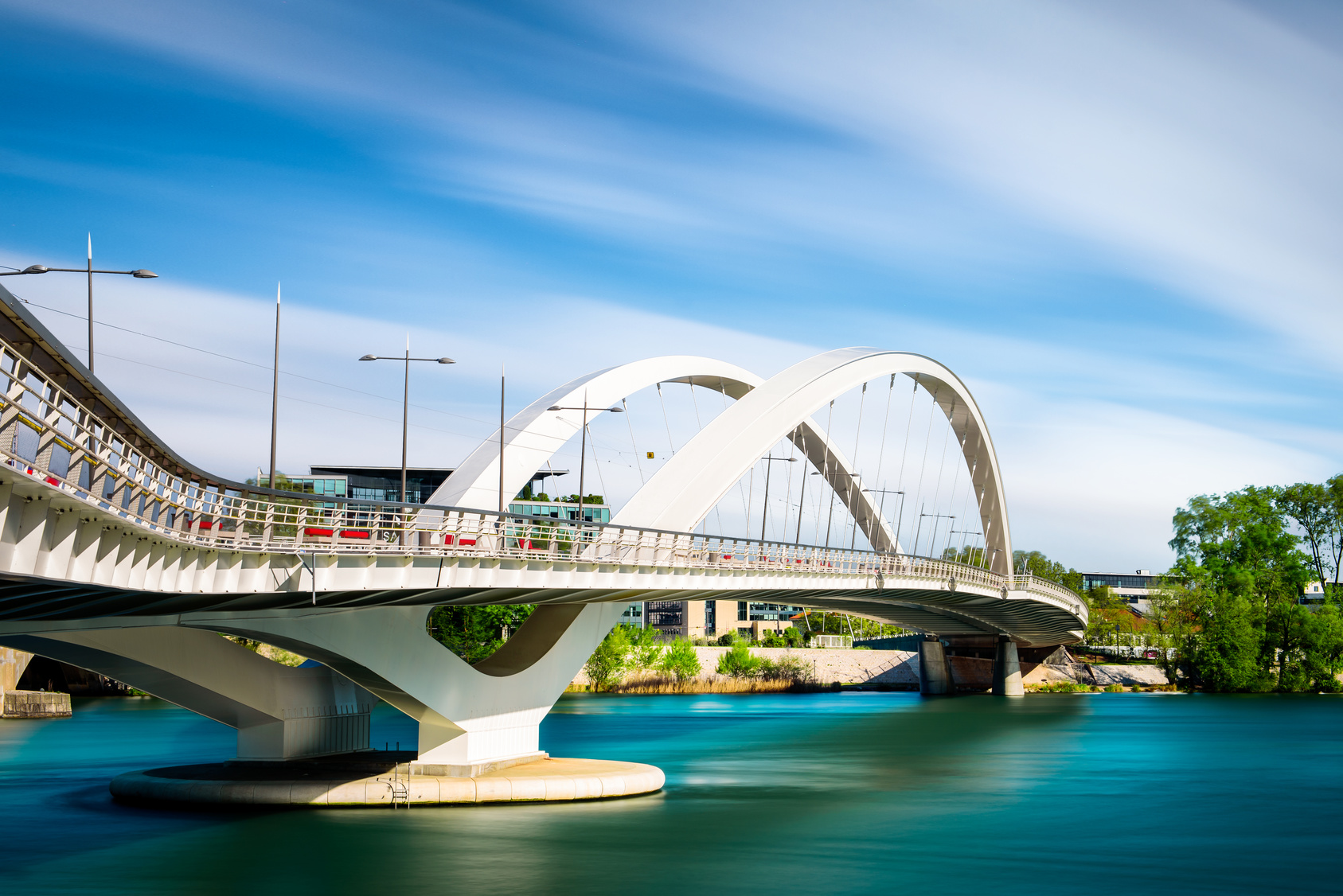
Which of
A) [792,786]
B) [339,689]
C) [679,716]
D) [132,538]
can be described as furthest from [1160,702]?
[132,538]

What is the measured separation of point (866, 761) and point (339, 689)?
1677cm

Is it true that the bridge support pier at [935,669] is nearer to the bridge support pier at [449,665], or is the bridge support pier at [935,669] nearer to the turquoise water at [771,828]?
the turquoise water at [771,828]

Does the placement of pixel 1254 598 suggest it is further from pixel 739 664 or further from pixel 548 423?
pixel 548 423

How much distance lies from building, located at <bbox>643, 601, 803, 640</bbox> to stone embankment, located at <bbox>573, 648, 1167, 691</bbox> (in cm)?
2892

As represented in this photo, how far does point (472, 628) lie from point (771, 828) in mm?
40119

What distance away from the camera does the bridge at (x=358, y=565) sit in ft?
48.1

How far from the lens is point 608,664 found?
80.5 metres

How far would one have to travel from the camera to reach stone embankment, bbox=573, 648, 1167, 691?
83.6m

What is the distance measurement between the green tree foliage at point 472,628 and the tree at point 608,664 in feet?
49.6

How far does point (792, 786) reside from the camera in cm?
3366

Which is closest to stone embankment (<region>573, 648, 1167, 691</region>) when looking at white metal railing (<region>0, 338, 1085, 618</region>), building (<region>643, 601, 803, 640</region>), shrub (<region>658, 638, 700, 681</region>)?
shrub (<region>658, 638, 700, 681</region>)

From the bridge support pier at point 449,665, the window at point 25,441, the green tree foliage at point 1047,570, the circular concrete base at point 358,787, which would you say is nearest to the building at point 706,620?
the green tree foliage at point 1047,570

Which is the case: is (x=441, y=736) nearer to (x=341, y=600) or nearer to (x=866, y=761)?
(x=341, y=600)

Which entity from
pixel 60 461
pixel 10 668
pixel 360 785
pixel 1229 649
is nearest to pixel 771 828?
pixel 360 785
